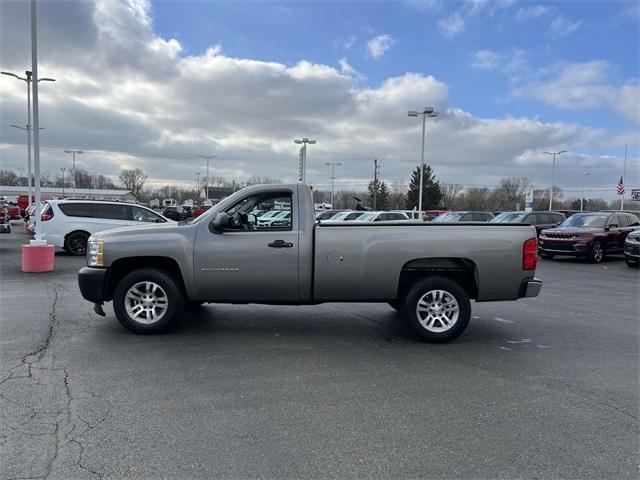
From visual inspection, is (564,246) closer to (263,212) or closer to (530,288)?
(530,288)

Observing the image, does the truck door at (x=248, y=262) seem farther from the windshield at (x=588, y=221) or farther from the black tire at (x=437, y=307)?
the windshield at (x=588, y=221)

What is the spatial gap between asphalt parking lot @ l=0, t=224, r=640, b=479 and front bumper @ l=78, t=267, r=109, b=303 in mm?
558

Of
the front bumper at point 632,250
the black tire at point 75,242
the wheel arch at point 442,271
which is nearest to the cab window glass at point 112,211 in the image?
the black tire at point 75,242

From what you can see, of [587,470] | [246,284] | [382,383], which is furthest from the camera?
[246,284]

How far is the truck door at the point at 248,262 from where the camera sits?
5.79 meters

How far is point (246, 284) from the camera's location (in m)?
5.83

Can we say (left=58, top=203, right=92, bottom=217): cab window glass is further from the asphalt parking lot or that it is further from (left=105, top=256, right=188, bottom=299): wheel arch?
(left=105, top=256, right=188, bottom=299): wheel arch

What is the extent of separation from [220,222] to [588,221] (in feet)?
55.2

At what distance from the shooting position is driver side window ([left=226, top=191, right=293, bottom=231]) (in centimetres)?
596

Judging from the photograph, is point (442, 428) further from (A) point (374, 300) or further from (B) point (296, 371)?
(A) point (374, 300)

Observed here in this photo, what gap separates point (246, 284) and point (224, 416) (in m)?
2.28

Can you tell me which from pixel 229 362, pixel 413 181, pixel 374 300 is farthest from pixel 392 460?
pixel 413 181

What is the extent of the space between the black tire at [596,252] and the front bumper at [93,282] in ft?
53.3

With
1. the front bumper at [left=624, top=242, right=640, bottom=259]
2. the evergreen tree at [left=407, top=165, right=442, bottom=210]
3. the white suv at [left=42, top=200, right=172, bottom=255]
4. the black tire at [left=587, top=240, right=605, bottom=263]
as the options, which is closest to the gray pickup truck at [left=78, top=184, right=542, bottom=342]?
the white suv at [left=42, top=200, right=172, bottom=255]
